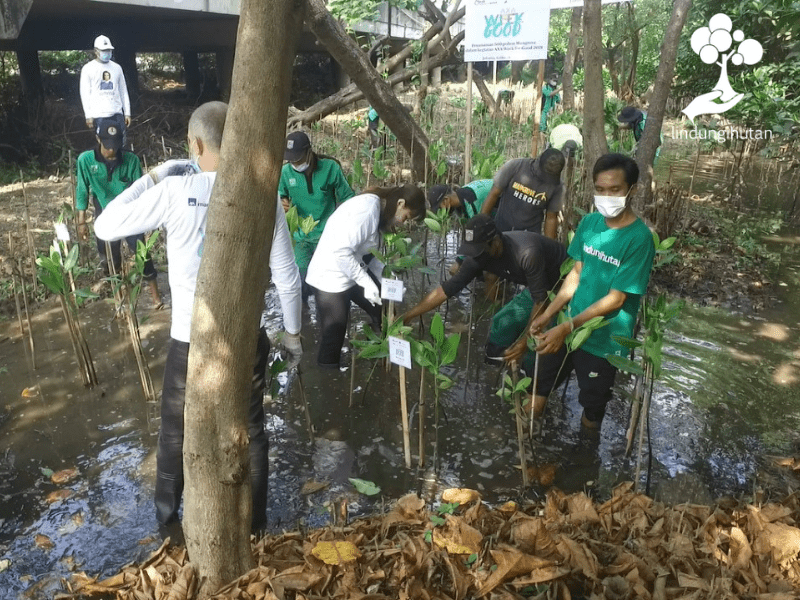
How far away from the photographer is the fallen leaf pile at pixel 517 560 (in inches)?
85.1

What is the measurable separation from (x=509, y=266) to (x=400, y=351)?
1.13 meters

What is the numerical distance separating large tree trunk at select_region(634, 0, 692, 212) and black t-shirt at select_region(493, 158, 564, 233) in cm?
143

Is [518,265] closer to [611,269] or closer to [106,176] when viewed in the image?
[611,269]


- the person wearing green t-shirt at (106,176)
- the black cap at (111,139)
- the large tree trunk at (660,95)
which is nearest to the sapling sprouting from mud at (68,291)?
the person wearing green t-shirt at (106,176)

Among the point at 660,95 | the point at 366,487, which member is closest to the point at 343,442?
the point at 366,487

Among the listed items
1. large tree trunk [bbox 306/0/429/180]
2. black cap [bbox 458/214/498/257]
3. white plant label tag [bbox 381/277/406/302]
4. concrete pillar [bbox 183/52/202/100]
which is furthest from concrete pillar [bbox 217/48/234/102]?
white plant label tag [bbox 381/277/406/302]

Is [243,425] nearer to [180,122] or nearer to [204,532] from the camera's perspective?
[204,532]

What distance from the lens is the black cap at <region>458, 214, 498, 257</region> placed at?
11.7 ft

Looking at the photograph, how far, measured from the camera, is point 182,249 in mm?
2521

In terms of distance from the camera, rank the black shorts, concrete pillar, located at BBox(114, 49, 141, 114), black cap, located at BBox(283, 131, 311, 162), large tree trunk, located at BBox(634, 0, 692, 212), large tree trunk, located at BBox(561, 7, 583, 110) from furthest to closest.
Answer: large tree trunk, located at BBox(561, 7, 583, 110), concrete pillar, located at BBox(114, 49, 141, 114), large tree trunk, located at BBox(634, 0, 692, 212), black cap, located at BBox(283, 131, 311, 162), the black shorts

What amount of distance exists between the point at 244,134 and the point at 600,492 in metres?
2.51

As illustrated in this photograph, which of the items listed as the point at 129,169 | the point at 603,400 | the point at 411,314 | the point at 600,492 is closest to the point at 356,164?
the point at 129,169

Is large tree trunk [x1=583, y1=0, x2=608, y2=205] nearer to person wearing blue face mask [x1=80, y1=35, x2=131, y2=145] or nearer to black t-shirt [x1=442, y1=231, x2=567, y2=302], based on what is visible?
black t-shirt [x1=442, y1=231, x2=567, y2=302]

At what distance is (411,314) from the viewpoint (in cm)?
364
